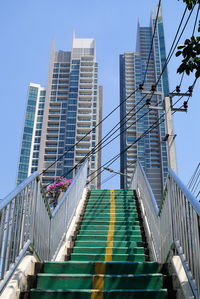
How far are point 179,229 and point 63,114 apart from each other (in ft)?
272

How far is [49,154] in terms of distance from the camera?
79.8 m

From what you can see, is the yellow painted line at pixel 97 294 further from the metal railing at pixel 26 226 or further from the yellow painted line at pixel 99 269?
the metal railing at pixel 26 226

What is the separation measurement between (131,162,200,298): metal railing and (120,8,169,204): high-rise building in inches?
3221

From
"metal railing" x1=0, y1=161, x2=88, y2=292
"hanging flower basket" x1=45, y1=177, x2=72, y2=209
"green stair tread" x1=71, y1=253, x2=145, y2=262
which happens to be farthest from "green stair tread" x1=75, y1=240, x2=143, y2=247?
"hanging flower basket" x1=45, y1=177, x2=72, y2=209

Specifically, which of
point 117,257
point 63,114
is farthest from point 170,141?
point 63,114

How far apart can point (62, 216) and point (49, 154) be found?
2973 inches

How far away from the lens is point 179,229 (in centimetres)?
328

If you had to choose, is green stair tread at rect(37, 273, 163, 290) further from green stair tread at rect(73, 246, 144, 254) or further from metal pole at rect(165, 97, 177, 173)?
metal pole at rect(165, 97, 177, 173)

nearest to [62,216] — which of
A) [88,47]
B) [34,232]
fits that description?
[34,232]

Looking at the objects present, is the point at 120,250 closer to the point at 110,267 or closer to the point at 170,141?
the point at 110,267

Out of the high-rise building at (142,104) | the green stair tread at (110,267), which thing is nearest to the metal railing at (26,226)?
the green stair tread at (110,267)

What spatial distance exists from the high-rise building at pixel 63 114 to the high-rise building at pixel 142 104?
13.4 m

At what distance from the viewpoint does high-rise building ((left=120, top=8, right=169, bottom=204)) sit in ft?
310

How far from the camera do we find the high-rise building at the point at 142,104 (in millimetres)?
94481
